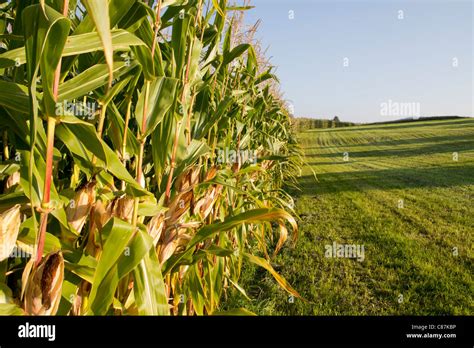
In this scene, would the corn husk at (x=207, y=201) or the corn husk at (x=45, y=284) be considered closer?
the corn husk at (x=45, y=284)

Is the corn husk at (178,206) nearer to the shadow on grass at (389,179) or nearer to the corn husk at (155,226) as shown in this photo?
the corn husk at (155,226)

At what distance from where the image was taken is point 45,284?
0.84m

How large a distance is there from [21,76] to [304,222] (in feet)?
14.7

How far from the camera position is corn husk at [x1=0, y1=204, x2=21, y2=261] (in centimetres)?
85

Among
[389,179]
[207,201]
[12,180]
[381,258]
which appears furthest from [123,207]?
[389,179]

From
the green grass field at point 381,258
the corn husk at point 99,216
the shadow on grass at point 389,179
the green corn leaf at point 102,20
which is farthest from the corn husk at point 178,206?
the shadow on grass at point 389,179

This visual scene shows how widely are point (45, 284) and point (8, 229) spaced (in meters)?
0.16

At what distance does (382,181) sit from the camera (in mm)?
8562

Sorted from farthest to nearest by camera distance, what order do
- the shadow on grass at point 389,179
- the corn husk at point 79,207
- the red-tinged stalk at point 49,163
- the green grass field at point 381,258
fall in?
the shadow on grass at point 389,179, the green grass field at point 381,258, the corn husk at point 79,207, the red-tinged stalk at point 49,163

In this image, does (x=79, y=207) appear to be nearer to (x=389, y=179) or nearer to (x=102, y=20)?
(x=102, y=20)

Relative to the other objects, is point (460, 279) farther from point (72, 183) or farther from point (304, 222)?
point (72, 183)

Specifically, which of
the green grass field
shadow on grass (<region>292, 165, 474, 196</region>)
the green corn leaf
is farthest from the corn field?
shadow on grass (<region>292, 165, 474, 196</region>)

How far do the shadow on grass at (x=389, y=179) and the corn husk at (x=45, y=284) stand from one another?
6.81 m

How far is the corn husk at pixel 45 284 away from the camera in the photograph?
2.73 feet
